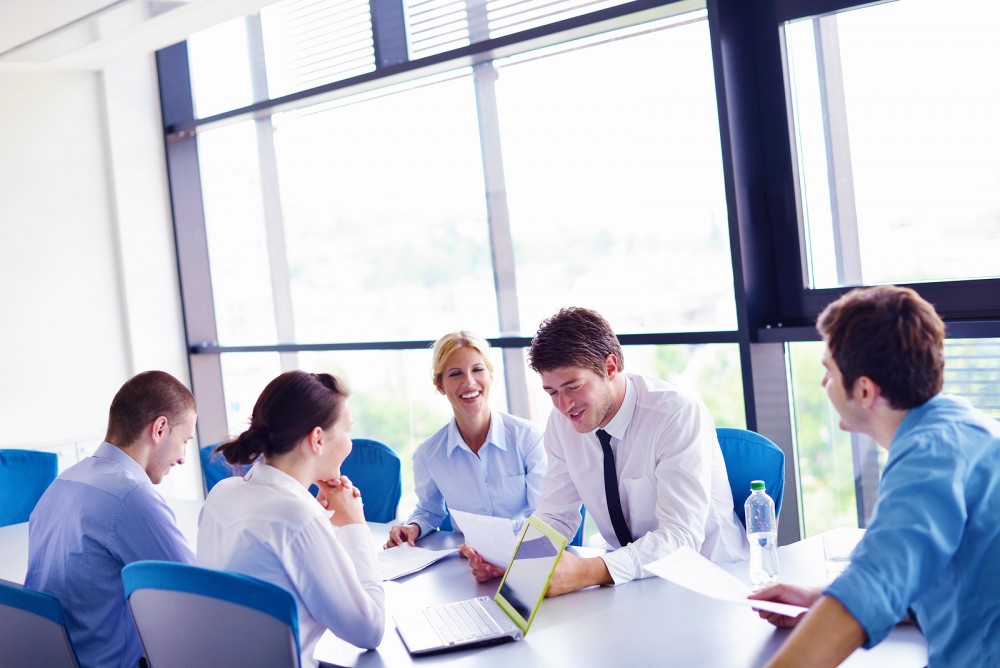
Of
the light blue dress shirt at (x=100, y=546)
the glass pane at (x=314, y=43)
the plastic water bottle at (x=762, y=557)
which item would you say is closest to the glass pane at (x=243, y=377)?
the glass pane at (x=314, y=43)

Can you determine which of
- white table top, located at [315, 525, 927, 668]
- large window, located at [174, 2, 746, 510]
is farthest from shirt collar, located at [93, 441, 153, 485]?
large window, located at [174, 2, 746, 510]

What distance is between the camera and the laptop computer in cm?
213

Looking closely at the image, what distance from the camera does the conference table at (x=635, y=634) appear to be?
1915 mm

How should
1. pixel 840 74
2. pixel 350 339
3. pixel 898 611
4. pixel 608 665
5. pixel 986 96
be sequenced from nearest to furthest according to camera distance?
pixel 898 611 → pixel 608 665 → pixel 986 96 → pixel 840 74 → pixel 350 339

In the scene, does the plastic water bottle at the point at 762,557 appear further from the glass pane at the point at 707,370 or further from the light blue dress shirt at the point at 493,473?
the glass pane at the point at 707,370

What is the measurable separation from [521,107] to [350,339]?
1.82 meters

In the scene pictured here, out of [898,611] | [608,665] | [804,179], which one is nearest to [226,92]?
[804,179]

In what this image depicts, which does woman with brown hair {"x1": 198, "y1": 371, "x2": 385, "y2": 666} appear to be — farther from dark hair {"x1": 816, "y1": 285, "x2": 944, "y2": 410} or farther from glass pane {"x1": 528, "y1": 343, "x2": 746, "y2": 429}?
glass pane {"x1": 528, "y1": 343, "x2": 746, "y2": 429}

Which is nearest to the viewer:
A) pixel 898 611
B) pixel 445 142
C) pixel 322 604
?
pixel 898 611

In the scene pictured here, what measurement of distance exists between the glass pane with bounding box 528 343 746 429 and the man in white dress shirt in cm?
97

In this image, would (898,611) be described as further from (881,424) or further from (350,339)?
(350,339)

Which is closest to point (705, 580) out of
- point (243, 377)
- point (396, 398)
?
point (396, 398)

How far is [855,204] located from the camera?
11.8 ft

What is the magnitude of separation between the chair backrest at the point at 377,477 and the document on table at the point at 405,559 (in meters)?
0.75
